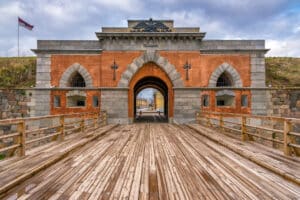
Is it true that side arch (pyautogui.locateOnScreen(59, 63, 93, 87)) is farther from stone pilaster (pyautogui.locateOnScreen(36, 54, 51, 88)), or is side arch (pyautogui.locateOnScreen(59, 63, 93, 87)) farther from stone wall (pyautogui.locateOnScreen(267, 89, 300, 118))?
stone wall (pyautogui.locateOnScreen(267, 89, 300, 118))

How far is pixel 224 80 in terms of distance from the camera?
1541 cm

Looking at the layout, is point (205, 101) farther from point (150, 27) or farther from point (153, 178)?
point (153, 178)

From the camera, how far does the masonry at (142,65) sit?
14188 mm

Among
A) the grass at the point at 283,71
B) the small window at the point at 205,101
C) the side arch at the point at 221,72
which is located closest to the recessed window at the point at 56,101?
the small window at the point at 205,101

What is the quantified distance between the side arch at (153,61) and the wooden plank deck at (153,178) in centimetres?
891

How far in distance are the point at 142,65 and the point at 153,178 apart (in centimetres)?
1127

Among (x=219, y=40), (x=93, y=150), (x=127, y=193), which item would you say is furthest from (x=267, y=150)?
(x=219, y=40)

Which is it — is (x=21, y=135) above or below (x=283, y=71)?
below

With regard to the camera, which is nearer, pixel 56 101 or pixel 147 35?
pixel 147 35

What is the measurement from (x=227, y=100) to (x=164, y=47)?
19.6ft

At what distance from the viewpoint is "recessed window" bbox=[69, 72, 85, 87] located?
14.9 metres

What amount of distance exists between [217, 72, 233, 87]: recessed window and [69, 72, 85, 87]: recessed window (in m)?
10.3

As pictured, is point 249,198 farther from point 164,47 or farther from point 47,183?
point 164,47

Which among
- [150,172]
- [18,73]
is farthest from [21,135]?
[18,73]
